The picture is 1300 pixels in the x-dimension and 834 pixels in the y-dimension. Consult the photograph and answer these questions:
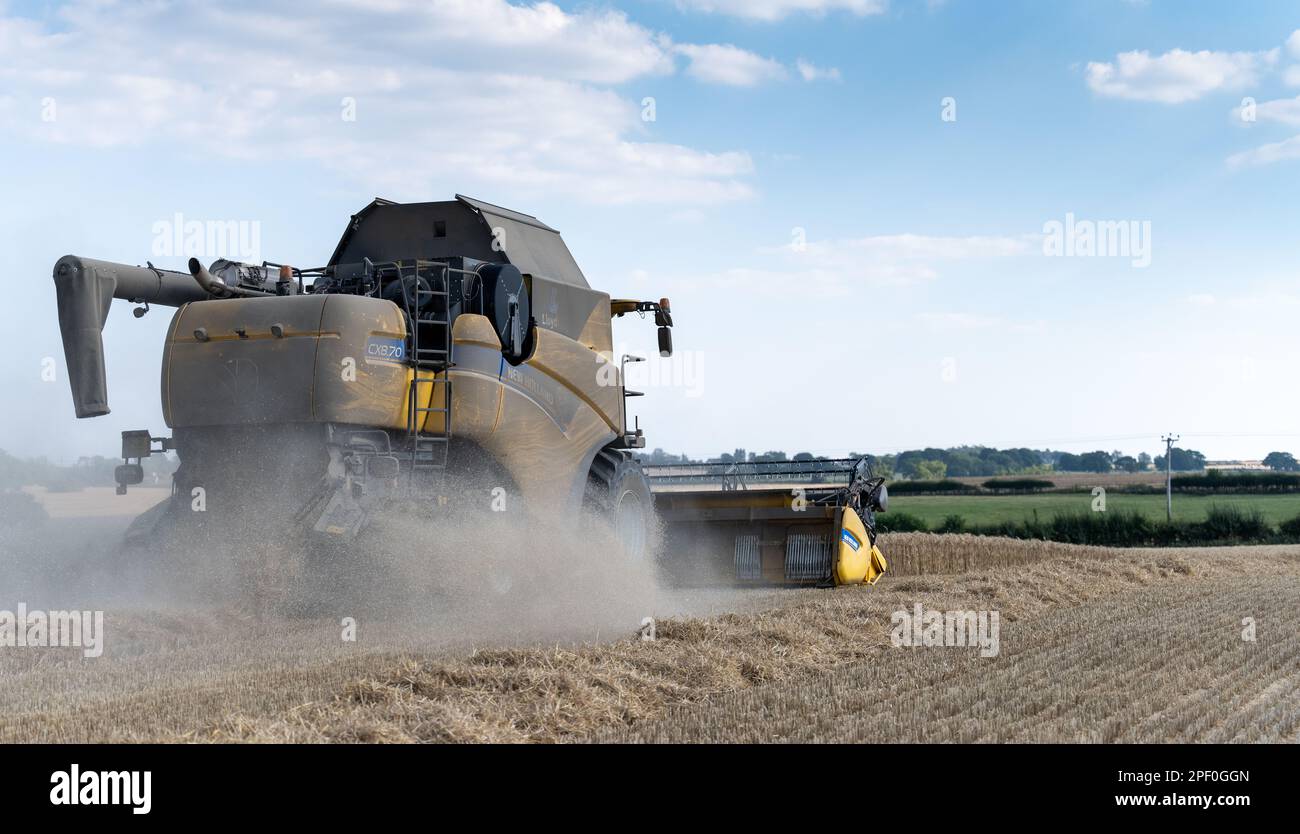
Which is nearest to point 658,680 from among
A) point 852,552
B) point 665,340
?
point 665,340

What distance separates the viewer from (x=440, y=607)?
33.0ft

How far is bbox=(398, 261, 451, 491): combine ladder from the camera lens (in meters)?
9.84

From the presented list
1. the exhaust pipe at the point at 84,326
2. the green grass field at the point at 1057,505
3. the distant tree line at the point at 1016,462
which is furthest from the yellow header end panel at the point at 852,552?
the distant tree line at the point at 1016,462

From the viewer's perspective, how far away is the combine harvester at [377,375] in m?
9.27

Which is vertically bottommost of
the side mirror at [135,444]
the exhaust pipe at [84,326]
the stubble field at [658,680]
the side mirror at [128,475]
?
the stubble field at [658,680]

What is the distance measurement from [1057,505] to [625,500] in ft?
129

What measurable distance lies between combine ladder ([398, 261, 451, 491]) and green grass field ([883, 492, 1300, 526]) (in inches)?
1096

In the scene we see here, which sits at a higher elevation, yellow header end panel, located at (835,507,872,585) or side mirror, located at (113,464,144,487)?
side mirror, located at (113,464,144,487)

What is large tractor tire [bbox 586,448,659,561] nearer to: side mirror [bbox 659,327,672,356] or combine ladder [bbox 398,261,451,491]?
side mirror [bbox 659,327,672,356]

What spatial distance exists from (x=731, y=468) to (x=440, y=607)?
6.93m

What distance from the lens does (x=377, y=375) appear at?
950 cm

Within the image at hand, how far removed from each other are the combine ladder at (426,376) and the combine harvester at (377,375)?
2 centimetres

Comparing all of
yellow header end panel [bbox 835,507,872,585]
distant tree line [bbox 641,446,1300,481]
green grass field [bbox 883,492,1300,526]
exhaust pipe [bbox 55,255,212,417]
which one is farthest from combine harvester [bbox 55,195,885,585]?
distant tree line [bbox 641,446,1300,481]

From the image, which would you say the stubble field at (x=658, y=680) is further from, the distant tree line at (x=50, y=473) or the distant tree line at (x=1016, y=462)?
the distant tree line at (x=1016, y=462)
